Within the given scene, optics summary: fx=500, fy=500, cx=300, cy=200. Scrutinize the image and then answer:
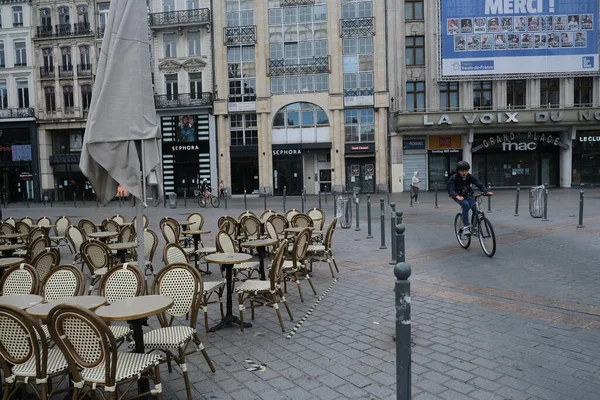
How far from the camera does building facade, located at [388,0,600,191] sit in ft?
117

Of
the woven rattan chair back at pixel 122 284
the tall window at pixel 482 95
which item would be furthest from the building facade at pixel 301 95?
the woven rattan chair back at pixel 122 284

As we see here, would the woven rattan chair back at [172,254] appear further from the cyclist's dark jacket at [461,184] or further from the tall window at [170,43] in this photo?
the tall window at [170,43]

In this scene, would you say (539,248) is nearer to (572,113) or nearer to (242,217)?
(242,217)

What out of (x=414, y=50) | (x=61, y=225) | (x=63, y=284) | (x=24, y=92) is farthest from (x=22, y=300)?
(x=24, y=92)

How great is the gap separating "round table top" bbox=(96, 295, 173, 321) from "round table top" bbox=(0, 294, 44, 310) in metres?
0.76

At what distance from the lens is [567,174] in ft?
122

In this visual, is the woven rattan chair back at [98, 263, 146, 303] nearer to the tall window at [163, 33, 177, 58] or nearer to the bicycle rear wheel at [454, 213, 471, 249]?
the bicycle rear wheel at [454, 213, 471, 249]

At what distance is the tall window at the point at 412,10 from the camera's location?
3697 centimetres

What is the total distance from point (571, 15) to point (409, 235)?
30724 mm

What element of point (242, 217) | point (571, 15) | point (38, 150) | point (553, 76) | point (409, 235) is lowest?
point (409, 235)

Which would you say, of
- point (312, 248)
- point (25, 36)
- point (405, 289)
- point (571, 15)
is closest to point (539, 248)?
point (312, 248)

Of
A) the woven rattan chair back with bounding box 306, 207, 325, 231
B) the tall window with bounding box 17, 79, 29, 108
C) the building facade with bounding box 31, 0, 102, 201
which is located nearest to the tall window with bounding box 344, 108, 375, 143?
the building facade with bounding box 31, 0, 102, 201

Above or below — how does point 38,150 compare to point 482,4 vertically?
below

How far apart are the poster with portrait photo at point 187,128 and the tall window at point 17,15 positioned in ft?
55.3
